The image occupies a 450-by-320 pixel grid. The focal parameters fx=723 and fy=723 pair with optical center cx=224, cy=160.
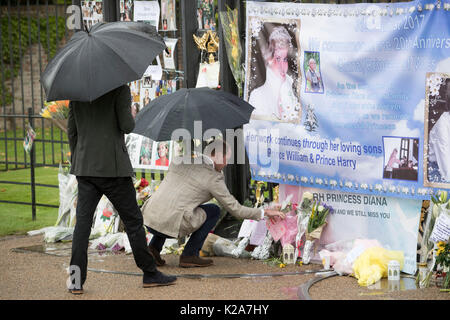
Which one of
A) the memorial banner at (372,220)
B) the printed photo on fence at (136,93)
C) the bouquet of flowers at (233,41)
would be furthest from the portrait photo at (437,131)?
the printed photo on fence at (136,93)

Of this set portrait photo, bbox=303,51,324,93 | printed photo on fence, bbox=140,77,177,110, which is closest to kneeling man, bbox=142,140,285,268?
portrait photo, bbox=303,51,324,93

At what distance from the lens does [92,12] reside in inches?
336

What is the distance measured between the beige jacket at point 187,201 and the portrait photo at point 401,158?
1.13 meters

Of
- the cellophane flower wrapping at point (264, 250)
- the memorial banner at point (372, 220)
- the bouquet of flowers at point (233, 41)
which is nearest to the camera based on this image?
the memorial banner at point (372, 220)

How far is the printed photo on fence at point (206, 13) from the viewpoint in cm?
743

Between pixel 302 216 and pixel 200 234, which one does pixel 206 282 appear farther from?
pixel 302 216

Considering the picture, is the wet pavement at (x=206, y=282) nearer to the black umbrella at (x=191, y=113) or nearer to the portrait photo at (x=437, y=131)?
the portrait photo at (x=437, y=131)

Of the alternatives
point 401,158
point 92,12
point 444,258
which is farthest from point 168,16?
point 444,258

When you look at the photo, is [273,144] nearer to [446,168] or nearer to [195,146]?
[195,146]

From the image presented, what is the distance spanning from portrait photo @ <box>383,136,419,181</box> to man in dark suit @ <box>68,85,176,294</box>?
2059 mm

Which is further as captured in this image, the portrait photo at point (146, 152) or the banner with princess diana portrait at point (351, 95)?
the portrait photo at point (146, 152)

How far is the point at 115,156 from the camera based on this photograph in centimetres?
527

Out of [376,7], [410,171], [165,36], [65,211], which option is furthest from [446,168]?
[65,211]

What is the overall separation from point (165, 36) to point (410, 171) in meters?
3.33
